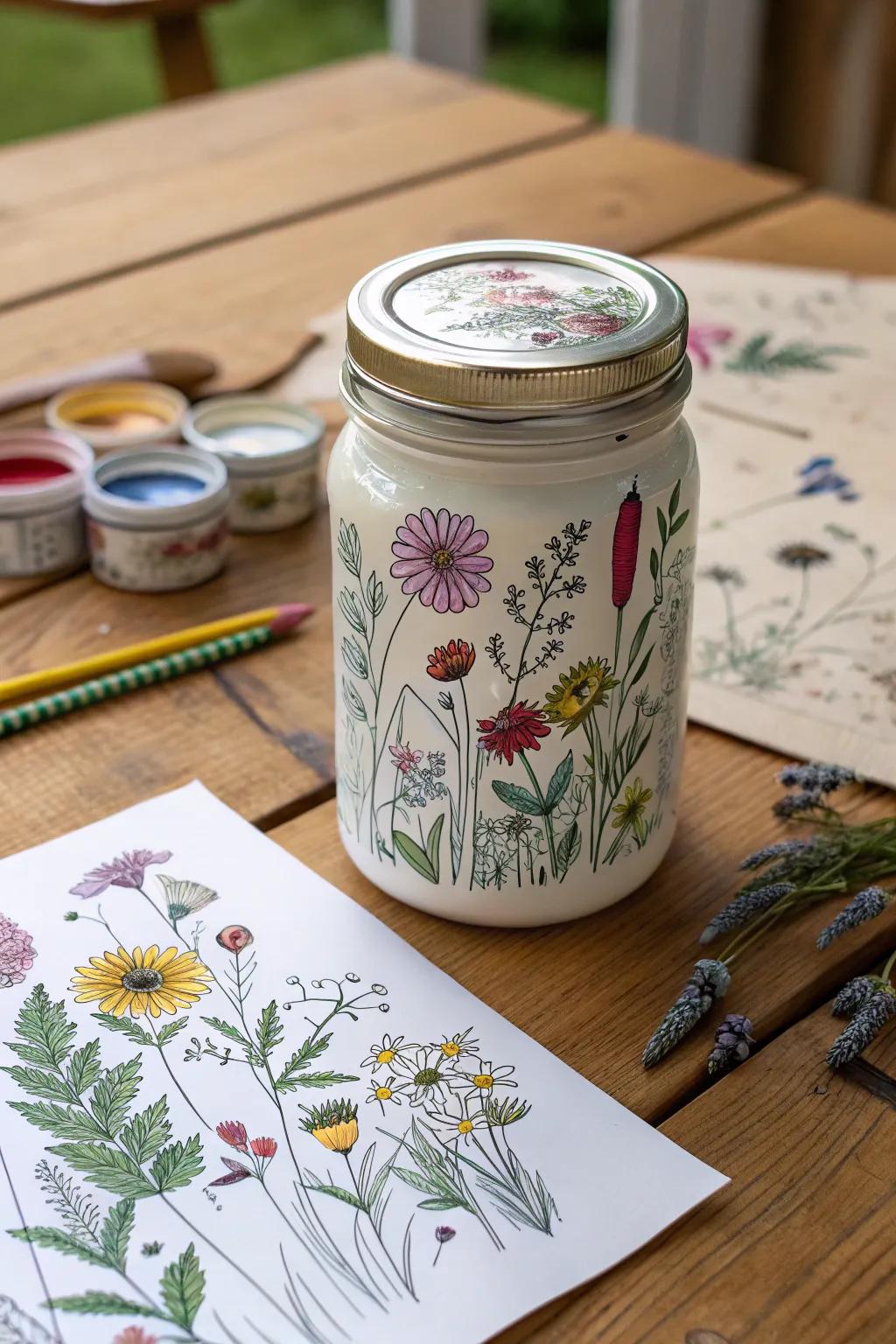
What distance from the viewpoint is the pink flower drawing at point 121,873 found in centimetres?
65

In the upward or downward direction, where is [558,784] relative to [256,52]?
upward

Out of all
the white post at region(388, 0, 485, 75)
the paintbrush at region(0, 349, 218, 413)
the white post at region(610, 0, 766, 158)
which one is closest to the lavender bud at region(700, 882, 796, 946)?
the paintbrush at region(0, 349, 218, 413)

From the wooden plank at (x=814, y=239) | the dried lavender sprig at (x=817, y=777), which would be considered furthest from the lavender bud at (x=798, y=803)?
the wooden plank at (x=814, y=239)

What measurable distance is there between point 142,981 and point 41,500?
0.36 meters

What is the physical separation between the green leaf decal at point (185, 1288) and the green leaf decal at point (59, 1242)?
0.07 feet

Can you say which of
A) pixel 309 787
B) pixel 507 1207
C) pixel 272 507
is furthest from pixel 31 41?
pixel 507 1207

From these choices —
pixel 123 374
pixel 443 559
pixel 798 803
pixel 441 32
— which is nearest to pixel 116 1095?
pixel 443 559

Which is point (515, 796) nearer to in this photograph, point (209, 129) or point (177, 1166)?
point (177, 1166)

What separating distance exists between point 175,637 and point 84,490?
0.40 feet

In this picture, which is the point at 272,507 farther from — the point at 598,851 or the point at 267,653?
the point at 598,851

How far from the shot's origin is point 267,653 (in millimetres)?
825

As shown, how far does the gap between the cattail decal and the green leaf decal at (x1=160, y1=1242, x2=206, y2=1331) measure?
0.28m

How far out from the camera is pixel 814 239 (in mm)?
1352

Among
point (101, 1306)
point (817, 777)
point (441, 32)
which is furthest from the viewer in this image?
point (441, 32)
